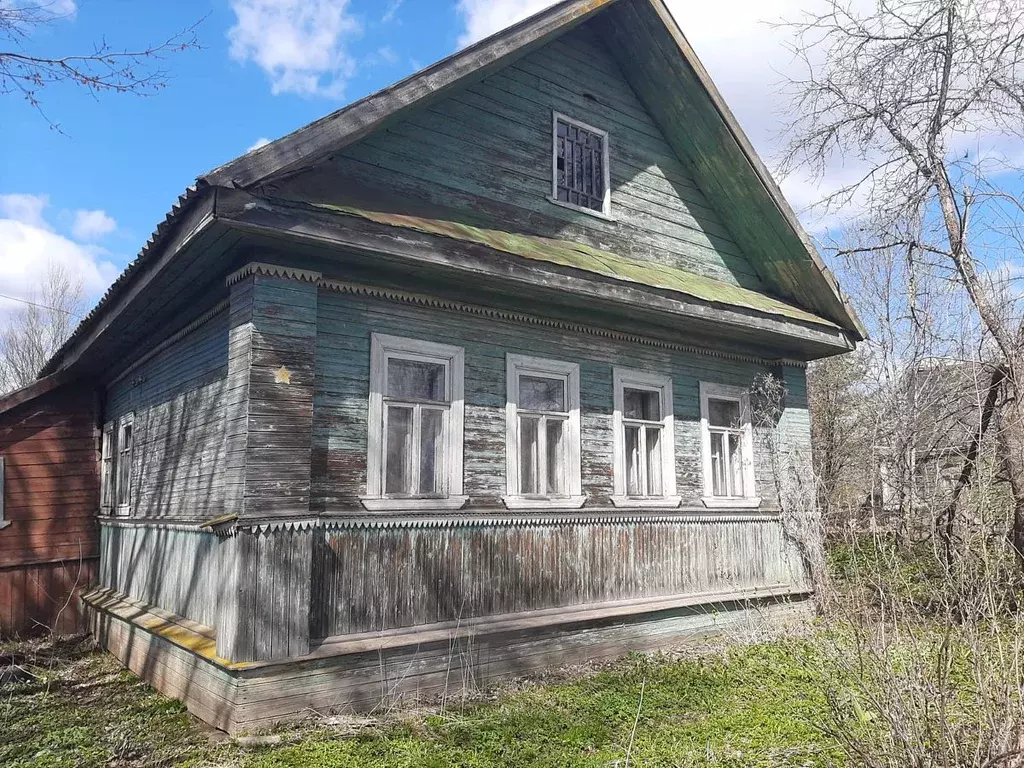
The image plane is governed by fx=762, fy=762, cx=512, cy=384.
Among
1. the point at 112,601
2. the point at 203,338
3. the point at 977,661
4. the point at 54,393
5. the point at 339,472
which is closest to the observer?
the point at 977,661

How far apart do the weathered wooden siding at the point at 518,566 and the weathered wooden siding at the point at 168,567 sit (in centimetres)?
→ 105

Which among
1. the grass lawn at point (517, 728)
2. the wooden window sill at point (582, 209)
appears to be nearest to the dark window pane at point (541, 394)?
the wooden window sill at point (582, 209)

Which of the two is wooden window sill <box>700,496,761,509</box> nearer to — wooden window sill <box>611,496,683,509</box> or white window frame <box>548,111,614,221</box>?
wooden window sill <box>611,496,683,509</box>

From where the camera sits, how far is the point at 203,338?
300 inches

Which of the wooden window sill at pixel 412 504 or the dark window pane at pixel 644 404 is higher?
the dark window pane at pixel 644 404

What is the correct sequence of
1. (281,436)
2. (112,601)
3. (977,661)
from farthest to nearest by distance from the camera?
(112,601) < (281,436) < (977,661)

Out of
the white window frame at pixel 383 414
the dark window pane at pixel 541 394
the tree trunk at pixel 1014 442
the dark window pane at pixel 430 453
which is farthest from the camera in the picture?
the tree trunk at pixel 1014 442

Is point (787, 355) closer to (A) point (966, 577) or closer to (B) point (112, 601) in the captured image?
(A) point (966, 577)

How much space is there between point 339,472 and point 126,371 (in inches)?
216

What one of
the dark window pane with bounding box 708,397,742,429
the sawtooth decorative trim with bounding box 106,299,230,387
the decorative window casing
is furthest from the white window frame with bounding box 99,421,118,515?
the dark window pane with bounding box 708,397,742,429

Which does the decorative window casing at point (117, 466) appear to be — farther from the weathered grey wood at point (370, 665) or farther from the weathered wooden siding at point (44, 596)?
the weathered grey wood at point (370, 665)

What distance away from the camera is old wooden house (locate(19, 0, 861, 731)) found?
20.0 feet

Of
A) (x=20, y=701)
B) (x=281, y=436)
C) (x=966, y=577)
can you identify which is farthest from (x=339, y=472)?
(x=966, y=577)

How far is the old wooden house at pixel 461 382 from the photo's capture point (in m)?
6.10
